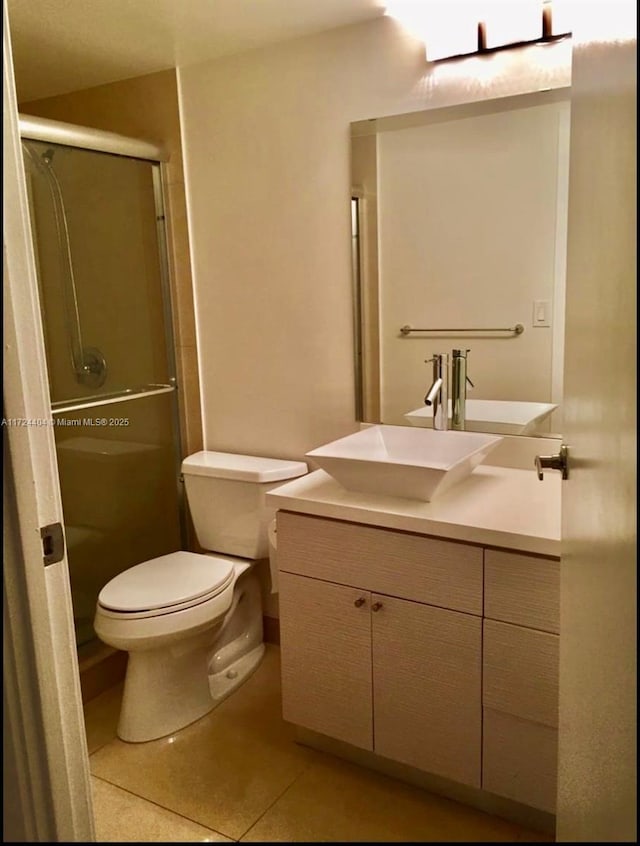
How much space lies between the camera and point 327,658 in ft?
6.27

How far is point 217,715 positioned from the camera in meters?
2.23

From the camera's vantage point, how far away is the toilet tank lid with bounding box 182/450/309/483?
91.2 inches

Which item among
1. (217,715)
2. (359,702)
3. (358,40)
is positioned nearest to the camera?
(359,702)

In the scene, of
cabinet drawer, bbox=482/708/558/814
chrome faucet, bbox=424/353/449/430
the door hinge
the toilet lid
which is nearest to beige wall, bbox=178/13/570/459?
chrome faucet, bbox=424/353/449/430

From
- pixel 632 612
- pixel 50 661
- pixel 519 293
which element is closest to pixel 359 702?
pixel 50 661

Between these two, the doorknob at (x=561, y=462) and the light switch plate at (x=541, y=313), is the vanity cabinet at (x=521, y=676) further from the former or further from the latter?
the light switch plate at (x=541, y=313)

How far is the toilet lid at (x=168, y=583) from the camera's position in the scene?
204 centimetres

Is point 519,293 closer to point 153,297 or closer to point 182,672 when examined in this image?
point 153,297

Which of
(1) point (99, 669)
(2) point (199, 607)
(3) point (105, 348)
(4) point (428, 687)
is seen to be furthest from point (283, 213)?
(1) point (99, 669)

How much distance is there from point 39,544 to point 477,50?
5.63 ft

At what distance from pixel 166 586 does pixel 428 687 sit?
0.86 m

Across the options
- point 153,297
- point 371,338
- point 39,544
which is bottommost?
point 39,544

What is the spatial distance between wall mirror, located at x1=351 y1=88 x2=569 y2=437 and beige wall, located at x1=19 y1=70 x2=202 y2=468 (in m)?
0.71

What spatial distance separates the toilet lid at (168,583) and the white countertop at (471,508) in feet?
1.43
